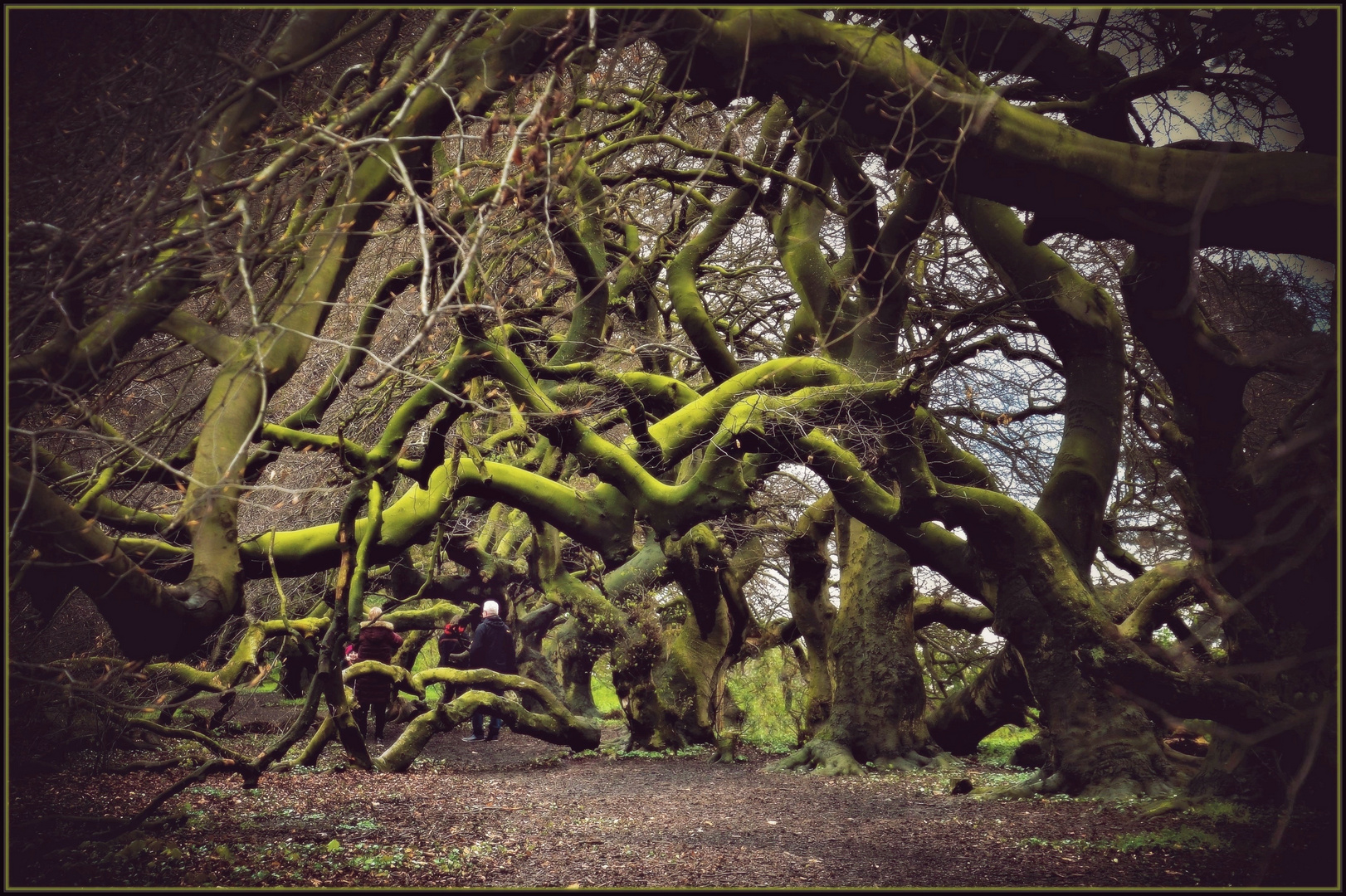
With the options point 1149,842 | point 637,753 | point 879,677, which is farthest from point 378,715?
point 1149,842

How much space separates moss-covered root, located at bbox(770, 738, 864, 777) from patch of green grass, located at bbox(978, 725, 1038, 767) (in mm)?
2564

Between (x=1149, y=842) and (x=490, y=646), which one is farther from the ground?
(x=490, y=646)

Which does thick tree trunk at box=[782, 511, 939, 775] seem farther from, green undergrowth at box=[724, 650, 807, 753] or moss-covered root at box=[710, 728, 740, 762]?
green undergrowth at box=[724, 650, 807, 753]

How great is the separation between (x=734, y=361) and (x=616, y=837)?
5.42 metres

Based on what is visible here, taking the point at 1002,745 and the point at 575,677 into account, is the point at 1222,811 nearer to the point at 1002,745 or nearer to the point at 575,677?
the point at 1002,745

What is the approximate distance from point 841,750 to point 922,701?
1.27 m

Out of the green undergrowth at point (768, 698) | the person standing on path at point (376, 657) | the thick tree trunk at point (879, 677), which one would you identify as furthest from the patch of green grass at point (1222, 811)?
the green undergrowth at point (768, 698)

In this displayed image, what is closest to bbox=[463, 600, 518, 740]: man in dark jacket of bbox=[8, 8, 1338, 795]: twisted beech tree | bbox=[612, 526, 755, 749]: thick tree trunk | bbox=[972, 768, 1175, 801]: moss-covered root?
bbox=[8, 8, 1338, 795]: twisted beech tree

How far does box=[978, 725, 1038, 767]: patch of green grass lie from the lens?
12.6m

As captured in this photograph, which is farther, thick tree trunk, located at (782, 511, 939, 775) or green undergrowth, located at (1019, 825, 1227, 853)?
thick tree trunk, located at (782, 511, 939, 775)

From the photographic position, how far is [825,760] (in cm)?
1073

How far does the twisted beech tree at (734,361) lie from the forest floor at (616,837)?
69 cm

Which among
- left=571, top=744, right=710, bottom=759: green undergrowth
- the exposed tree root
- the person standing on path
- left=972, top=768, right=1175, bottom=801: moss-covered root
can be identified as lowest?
left=571, top=744, right=710, bottom=759: green undergrowth

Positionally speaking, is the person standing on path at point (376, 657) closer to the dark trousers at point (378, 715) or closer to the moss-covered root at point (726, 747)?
the dark trousers at point (378, 715)
